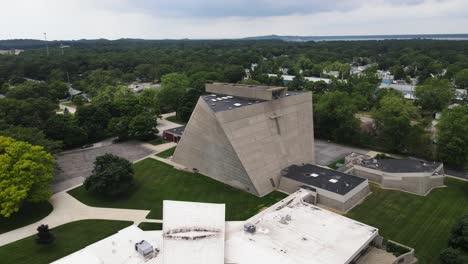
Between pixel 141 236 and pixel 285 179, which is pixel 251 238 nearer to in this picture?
pixel 141 236

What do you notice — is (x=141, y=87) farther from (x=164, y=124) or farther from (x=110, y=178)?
(x=110, y=178)

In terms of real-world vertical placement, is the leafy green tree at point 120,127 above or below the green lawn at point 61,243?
above

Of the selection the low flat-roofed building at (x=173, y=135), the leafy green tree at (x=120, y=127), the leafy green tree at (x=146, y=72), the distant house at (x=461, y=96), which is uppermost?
the leafy green tree at (x=146, y=72)

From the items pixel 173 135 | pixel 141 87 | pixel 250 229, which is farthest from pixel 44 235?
pixel 141 87

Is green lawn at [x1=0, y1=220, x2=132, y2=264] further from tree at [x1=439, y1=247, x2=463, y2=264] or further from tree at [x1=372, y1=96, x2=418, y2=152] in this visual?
tree at [x1=372, y1=96, x2=418, y2=152]

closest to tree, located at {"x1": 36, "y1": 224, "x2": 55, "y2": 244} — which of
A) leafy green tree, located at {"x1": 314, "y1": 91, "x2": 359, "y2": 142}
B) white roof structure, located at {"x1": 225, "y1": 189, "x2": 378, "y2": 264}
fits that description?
white roof structure, located at {"x1": 225, "y1": 189, "x2": 378, "y2": 264}

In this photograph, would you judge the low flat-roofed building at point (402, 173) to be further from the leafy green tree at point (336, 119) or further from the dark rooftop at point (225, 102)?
the dark rooftop at point (225, 102)

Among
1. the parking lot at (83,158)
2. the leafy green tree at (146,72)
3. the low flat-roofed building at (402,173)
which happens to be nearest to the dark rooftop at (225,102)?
the parking lot at (83,158)
